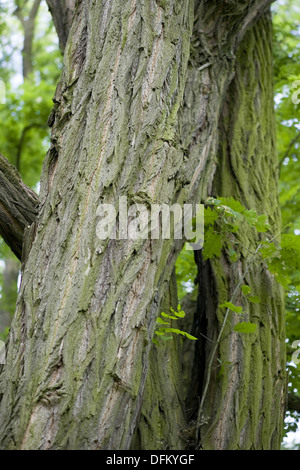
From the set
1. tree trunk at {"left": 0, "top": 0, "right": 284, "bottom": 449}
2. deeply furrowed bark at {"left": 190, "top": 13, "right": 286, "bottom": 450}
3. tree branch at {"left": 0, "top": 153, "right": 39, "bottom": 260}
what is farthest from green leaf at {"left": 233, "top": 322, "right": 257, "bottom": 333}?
tree branch at {"left": 0, "top": 153, "right": 39, "bottom": 260}

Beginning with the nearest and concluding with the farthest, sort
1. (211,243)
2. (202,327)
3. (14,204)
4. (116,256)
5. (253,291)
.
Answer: (116,256)
(14,204)
(211,243)
(253,291)
(202,327)

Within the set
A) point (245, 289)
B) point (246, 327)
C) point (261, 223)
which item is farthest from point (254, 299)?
point (261, 223)

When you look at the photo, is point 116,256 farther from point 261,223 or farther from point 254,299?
point 254,299

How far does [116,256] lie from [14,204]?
73 centimetres

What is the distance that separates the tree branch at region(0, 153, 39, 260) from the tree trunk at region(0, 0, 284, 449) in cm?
12

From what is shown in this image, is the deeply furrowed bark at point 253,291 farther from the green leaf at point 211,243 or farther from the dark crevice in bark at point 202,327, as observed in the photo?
the green leaf at point 211,243

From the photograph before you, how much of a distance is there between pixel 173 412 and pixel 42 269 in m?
1.35

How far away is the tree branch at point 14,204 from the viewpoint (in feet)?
9.51

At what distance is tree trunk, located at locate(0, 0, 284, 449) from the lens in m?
2.25

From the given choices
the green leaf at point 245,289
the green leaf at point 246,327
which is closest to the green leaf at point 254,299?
the green leaf at point 245,289

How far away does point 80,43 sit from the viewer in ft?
10.5

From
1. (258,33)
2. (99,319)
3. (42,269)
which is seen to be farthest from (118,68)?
(258,33)

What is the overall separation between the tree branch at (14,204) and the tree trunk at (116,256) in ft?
0.38

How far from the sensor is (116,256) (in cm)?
252
